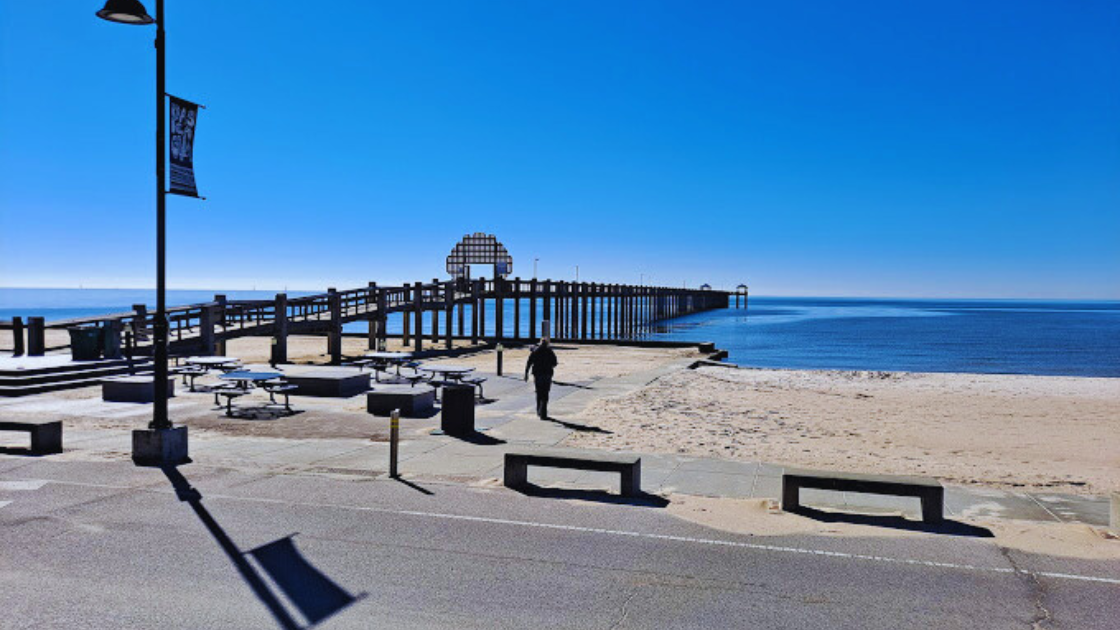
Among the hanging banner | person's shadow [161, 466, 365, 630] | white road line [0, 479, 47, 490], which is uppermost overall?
the hanging banner

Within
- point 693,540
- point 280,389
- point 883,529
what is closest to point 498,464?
point 693,540

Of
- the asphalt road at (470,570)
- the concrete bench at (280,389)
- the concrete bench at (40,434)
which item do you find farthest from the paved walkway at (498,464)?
the asphalt road at (470,570)

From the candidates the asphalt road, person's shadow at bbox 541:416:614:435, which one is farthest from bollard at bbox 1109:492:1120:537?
person's shadow at bbox 541:416:614:435

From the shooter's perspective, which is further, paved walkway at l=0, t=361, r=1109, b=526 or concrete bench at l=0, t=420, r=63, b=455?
concrete bench at l=0, t=420, r=63, b=455

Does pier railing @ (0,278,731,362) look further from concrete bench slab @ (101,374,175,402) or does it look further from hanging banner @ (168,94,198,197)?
hanging banner @ (168,94,198,197)

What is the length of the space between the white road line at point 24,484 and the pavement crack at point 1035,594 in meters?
9.99

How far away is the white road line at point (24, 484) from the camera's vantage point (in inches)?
362

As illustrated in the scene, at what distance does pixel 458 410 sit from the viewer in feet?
43.4

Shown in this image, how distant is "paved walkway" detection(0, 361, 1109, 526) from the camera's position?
920 cm

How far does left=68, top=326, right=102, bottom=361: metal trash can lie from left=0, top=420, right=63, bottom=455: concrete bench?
10.6 meters

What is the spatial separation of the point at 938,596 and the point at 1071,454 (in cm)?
930

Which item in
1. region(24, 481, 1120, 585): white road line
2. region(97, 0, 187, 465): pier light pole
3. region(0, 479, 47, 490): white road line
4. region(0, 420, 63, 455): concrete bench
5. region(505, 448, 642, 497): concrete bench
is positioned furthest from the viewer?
region(0, 420, 63, 455): concrete bench

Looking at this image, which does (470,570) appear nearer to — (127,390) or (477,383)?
(477,383)

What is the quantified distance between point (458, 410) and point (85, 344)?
43.2ft
